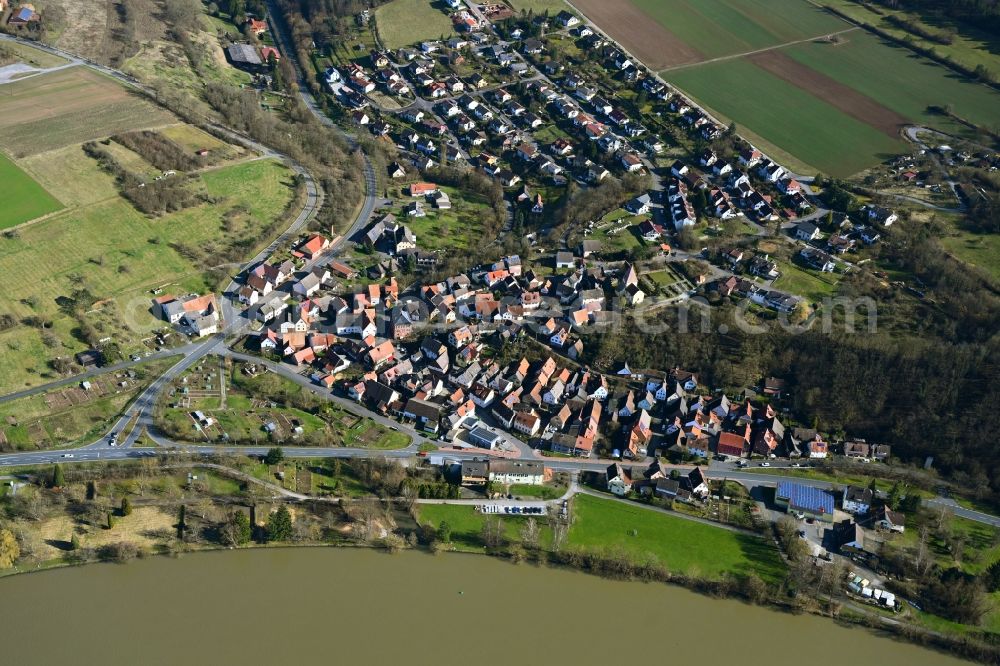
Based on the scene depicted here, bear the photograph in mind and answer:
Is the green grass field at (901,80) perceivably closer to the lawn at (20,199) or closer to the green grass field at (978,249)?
the green grass field at (978,249)

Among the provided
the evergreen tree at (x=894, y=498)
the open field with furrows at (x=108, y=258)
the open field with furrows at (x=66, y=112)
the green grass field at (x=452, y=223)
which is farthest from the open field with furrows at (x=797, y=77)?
the open field with furrows at (x=66, y=112)

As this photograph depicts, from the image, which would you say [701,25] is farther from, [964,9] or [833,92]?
[964,9]

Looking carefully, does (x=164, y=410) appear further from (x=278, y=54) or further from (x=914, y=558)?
(x=278, y=54)

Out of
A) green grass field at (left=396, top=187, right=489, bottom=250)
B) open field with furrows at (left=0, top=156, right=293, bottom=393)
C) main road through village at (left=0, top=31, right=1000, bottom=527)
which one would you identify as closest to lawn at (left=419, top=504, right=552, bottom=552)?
main road through village at (left=0, top=31, right=1000, bottom=527)

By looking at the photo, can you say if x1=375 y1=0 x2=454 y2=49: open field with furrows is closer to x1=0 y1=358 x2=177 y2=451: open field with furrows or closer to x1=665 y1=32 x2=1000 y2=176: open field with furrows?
x1=665 y1=32 x2=1000 y2=176: open field with furrows

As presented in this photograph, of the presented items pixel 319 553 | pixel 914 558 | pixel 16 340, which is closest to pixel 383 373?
pixel 319 553

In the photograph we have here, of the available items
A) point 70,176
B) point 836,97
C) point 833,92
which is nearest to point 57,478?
point 70,176

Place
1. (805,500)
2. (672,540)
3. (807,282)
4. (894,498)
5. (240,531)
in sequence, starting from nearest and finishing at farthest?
(240,531)
(672,540)
(805,500)
(894,498)
(807,282)
